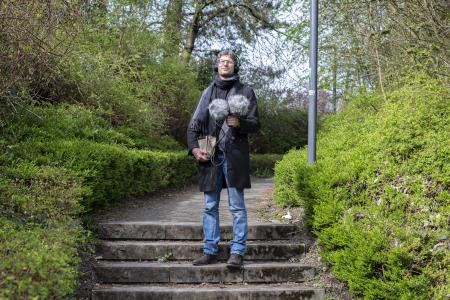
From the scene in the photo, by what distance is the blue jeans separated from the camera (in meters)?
5.39

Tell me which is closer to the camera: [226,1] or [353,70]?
[353,70]

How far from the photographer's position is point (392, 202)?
4941 millimetres

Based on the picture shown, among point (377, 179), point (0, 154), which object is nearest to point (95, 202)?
point (0, 154)

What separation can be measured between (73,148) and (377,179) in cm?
340

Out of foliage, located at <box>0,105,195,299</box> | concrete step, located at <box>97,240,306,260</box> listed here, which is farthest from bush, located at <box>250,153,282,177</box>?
concrete step, located at <box>97,240,306,260</box>

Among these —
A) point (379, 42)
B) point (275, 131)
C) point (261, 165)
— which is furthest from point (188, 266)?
point (275, 131)

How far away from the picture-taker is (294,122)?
22.2 meters

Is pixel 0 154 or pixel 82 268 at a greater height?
pixel 0 154

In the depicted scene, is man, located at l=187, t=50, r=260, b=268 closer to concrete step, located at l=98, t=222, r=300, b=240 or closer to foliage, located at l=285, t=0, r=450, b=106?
concrete step, located at l=98, t=222, r=300, b=240

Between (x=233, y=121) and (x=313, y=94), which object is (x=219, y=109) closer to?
(x=233, y=121)

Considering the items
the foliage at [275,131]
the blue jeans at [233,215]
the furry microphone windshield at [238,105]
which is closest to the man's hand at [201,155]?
the blue jeans at [233,215]

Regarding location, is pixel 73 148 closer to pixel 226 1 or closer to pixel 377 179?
pixel 377 179

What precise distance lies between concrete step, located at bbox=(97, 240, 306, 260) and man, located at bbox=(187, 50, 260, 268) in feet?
1.06

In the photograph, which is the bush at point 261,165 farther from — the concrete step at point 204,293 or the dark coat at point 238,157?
the concrete step at point 204,293
